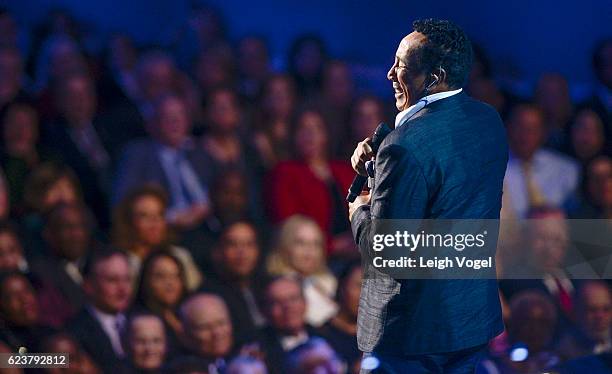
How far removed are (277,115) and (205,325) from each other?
2.89 feet

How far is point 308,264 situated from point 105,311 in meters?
0.79

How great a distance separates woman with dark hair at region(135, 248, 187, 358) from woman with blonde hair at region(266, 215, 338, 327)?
0.37 metres

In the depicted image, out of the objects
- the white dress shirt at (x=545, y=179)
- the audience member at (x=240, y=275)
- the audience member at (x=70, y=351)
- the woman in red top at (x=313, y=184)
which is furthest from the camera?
the white dress shirt at (x=545, y=179)

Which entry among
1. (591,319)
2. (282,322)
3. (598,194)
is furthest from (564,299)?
(282,322)

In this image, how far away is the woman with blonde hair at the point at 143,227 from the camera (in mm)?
3311

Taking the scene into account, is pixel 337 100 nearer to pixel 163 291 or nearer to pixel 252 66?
pixel 252 66

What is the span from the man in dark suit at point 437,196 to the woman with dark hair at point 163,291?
1.66 metres

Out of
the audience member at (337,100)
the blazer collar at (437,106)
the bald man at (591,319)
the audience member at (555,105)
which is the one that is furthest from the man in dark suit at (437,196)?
the audience member at (555,105)

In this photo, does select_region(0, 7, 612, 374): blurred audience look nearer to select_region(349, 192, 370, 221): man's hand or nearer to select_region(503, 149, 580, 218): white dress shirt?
select_region(503, 149, 580, 218): white dress shirt

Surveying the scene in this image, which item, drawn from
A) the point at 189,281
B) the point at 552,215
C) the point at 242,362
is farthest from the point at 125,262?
the point at 552,215

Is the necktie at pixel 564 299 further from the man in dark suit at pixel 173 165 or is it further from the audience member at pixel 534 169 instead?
the man in dark suit at pixel 173 165

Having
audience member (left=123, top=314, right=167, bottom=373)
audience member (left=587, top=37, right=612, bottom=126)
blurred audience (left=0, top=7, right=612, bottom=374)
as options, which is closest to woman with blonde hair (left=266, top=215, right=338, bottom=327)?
blurred audience (left=0, top=7, right=612, bottom=374)

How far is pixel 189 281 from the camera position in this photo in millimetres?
3348

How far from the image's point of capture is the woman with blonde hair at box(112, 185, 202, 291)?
3311mm
